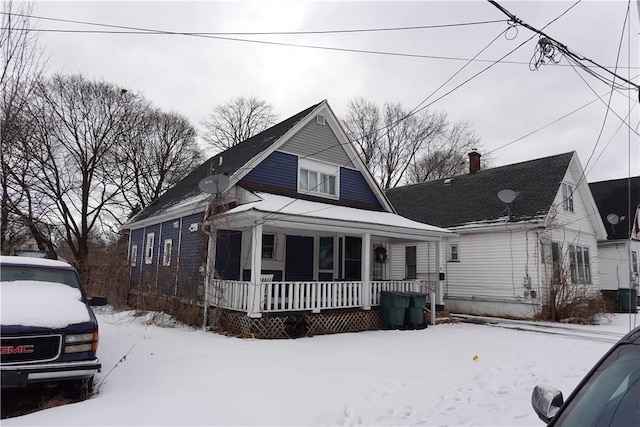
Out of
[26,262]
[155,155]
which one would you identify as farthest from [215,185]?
[155,155]

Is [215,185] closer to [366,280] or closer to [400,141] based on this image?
[366,280]

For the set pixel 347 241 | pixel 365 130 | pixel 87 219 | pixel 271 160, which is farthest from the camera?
pixel 365 130

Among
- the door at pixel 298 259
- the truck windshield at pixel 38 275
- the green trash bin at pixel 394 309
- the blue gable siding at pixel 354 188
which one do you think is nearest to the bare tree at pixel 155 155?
the door at pixel 298 259

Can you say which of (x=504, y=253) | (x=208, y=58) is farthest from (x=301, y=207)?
(x=504, y=253)

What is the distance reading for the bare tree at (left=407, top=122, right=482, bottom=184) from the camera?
38.1 m

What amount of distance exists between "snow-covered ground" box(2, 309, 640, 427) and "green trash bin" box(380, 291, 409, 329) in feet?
4.09

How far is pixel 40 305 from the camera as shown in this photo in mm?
5141

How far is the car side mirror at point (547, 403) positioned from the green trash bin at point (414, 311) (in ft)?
30.9

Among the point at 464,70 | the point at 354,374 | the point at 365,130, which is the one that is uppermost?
the point at 365,130

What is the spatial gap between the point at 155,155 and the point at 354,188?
865 inches

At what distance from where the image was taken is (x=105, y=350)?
7.58m

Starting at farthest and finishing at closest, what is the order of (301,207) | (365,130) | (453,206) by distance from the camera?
1. (365,130)
2. (453,206)
3. (301,207)

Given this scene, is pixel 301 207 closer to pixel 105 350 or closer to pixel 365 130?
pixel 105 350

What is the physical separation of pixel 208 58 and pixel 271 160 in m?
3.58
